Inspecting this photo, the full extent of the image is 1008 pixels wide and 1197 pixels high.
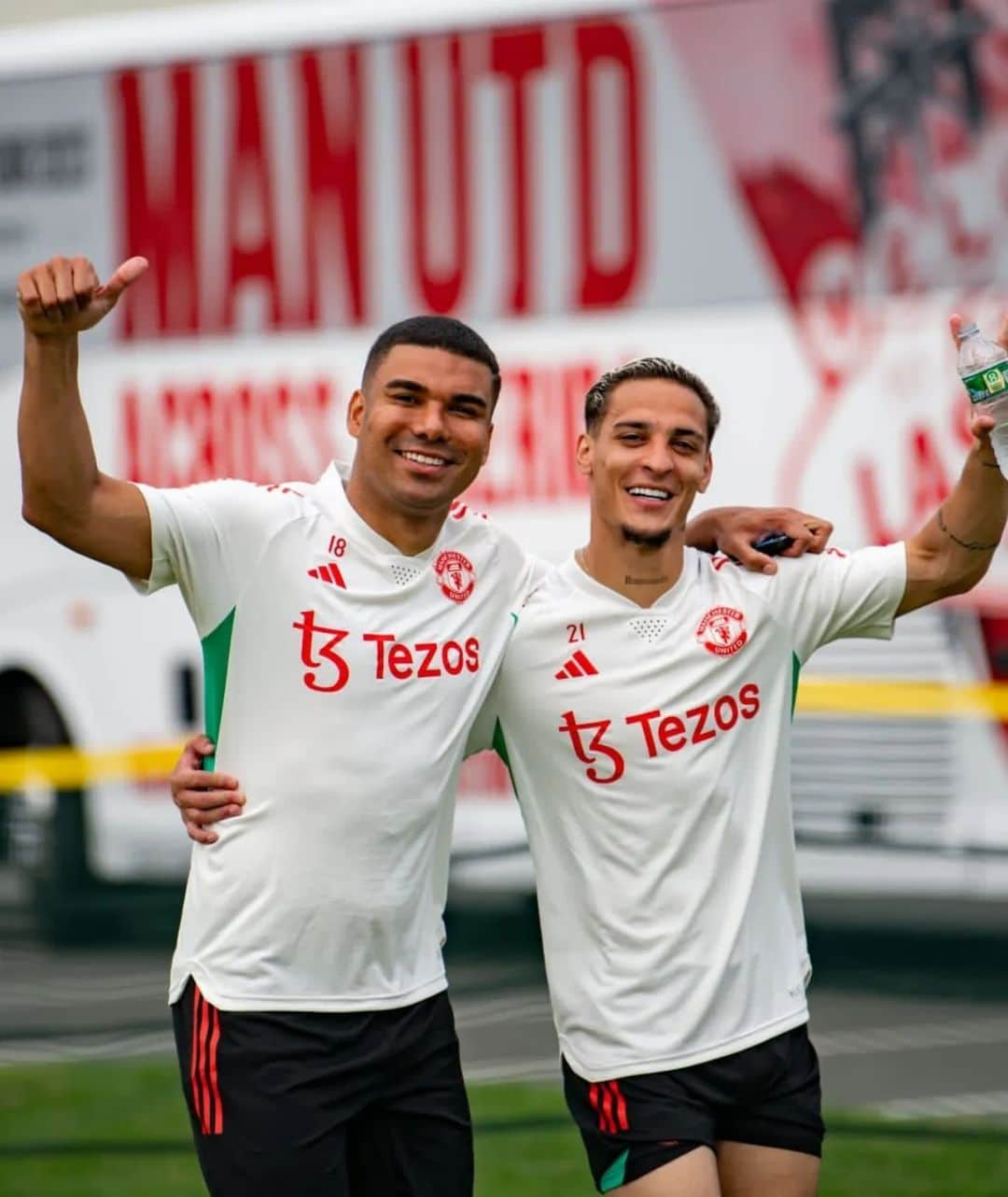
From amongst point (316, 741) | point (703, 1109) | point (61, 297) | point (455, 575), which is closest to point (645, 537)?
point (455, 575)

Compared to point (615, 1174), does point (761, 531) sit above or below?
above

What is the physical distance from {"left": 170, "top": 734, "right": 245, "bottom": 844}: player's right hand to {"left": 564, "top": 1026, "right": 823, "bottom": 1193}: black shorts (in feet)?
2.57

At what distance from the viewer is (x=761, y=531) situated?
3.73 meters

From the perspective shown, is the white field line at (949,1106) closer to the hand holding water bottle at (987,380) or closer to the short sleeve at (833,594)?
the short sleeve at (833,594)

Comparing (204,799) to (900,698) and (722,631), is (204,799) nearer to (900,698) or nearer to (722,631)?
(722,631)

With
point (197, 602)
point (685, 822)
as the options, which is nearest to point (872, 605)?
point (685, 822)

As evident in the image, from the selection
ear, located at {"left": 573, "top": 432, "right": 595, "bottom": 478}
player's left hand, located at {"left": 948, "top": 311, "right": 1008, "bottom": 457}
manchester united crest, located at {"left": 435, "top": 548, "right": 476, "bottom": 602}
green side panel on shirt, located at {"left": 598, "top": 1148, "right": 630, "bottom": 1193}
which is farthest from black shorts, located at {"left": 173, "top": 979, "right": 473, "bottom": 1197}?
player's left hand, located at {"left": 948, "top": 311, "right": 1008, "bottom": 457}

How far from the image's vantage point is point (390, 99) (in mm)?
7016

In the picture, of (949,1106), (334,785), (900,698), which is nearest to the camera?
(334,785)

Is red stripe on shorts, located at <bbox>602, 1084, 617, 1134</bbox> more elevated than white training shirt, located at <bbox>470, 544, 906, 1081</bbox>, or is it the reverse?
white training shirt, located at <bbox>470, 544, 906, 1081</bbox>

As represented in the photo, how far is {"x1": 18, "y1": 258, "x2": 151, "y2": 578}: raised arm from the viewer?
3.07 meters

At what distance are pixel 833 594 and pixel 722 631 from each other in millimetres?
231

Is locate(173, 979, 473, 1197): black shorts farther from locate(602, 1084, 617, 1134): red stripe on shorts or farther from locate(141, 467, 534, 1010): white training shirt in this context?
locate(602, 1084, 617, 1134): red stripe on shorts

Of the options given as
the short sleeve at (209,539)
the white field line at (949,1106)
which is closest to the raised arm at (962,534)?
the short sleeve at (209,539)
